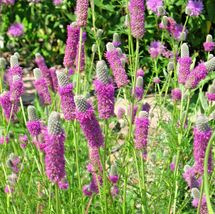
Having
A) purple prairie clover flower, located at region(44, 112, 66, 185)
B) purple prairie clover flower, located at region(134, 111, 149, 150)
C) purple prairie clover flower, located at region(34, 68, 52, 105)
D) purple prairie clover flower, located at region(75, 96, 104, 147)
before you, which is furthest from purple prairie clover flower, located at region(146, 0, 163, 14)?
purple prairie clover flower, located at region(44, 112, 66, 185)

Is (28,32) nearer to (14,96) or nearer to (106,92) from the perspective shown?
(14,96)

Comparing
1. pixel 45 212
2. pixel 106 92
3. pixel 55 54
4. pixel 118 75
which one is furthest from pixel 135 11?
pixel 55 54

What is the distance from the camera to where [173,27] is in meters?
2.58

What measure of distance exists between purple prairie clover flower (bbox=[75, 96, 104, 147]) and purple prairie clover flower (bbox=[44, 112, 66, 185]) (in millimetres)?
88

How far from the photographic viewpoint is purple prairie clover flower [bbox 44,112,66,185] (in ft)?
4.93

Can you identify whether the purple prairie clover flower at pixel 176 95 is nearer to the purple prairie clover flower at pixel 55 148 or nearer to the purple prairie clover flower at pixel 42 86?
the purple prairie clover flower at pixel 42 86

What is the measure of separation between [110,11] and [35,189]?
8.26 feet

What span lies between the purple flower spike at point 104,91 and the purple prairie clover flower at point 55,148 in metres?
0.21

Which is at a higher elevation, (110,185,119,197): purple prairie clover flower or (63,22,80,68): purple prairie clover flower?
(63,22,80,68): purple prairie clover flower

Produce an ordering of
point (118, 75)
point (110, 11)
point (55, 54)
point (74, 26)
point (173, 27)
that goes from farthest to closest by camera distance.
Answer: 1. point (55, 54)
2. point (110, 11)
3. point (173, 27)
4. point (74, 26)
5. point (118, 75)

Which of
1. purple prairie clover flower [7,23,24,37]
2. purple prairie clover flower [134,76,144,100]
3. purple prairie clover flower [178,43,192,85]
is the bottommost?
purple prairie clover flower [7,23,24,37]

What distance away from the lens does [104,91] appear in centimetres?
168

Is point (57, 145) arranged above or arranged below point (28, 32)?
above

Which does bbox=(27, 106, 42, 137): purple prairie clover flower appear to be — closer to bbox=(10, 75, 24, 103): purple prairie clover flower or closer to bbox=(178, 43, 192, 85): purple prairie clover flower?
bbox=(10, 75, 24, 103): purple prairie clover flower
